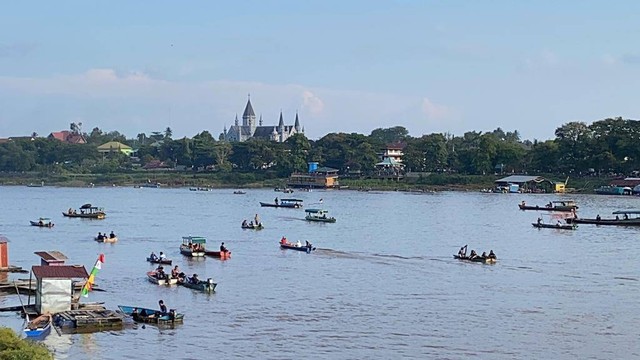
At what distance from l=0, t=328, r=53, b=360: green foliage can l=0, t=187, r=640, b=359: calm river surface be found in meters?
6.45

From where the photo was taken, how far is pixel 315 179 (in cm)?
12469

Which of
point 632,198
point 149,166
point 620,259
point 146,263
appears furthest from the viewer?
point 149,166

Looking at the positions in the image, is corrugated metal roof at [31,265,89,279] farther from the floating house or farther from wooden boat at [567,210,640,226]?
the floating house

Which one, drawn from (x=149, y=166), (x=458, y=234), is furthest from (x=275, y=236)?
(x=149, y=166)

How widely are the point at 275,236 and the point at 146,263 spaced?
1611 cm

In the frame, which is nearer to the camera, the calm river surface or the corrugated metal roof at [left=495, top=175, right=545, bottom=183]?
the calm river surface

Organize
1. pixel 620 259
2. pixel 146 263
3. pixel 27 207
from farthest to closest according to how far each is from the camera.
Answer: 1. pixel 27 207
2. pixel 620 259
3. pixel 146 263

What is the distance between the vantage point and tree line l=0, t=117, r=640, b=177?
10756 centimetres

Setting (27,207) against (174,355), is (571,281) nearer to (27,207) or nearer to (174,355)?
(174,355)

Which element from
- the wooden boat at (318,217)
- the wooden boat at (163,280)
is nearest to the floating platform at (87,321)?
the wooden boat at (163,280)

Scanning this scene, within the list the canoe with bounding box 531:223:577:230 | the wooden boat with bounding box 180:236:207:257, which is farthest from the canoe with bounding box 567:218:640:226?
the wooden boat with bounding box 180:236:207:257

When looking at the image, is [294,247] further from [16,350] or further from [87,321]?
[16,350]

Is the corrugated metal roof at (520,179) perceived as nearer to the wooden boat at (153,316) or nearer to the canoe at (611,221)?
the canoe at (611,221)

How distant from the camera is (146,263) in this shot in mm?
44125
